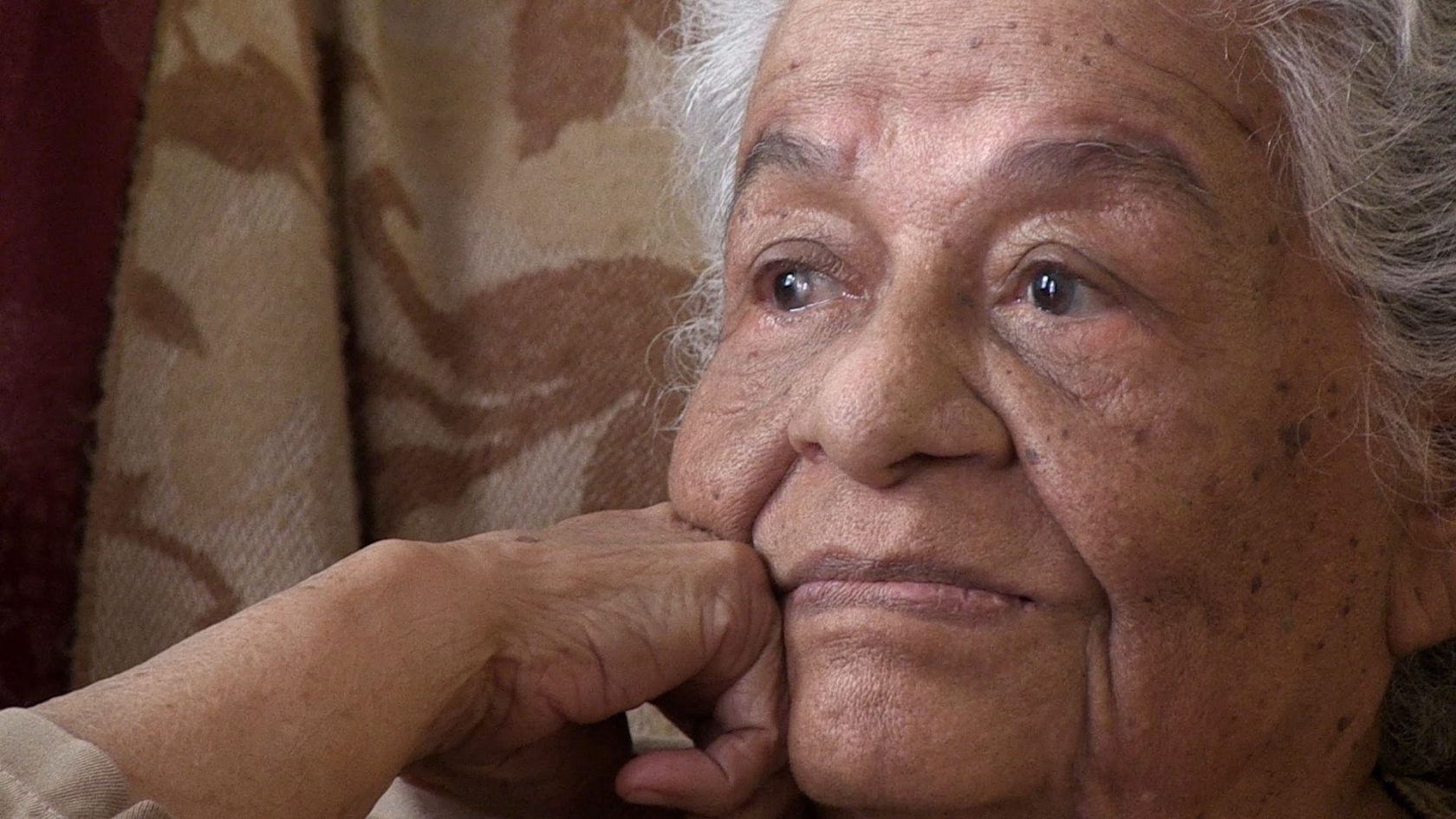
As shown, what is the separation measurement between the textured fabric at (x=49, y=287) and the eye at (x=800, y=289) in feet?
2.76

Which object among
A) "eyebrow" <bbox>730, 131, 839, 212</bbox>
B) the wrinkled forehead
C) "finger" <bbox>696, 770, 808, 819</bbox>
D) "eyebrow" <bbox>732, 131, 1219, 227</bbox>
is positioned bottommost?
"finger" <bbox>696, 770, 808, 819</bbox>

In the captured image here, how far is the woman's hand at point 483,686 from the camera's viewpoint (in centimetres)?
132

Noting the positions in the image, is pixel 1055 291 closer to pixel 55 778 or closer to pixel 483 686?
pixel 483 686

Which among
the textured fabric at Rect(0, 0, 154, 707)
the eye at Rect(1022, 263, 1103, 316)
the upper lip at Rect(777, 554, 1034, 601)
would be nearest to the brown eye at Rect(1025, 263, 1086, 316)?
the eye at Rect(1022, 263, 1103, 316)

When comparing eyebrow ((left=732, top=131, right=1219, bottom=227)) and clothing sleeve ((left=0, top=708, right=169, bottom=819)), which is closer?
clothing sleeve ((left=0, top=708, right=169, bottom=819))

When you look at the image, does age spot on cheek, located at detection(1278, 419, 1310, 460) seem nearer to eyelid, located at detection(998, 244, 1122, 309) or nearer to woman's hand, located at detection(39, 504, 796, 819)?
eyelid, located at detection(998, 244, 1122, 309)

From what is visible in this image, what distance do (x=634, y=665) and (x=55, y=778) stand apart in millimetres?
518

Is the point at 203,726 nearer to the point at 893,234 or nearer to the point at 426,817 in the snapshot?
the point at 426,817

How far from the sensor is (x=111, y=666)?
2025 mm

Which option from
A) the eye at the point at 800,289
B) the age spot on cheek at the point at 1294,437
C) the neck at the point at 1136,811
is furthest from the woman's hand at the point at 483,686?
the age spot on cheek at the point at 1294,437

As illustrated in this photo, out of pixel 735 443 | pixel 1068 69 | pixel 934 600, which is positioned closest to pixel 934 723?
pixel 934 600

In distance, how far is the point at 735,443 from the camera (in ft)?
5.32

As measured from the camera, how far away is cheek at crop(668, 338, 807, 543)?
62.5 inches

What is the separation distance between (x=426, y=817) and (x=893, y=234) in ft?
2.40
